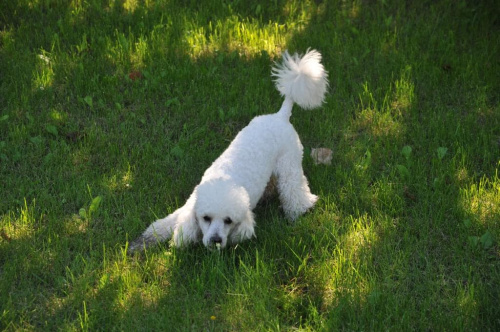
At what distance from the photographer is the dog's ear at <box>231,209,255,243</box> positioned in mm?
3920

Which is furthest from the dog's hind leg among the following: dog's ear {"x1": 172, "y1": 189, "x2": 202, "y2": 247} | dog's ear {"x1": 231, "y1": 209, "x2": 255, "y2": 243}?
dog's ear {"x1": 172, "y1": 189, "x2": 202, "y2": 247}

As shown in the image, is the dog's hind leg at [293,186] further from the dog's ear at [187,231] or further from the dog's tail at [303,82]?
the dog's ear at [187,231]

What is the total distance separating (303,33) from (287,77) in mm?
2339

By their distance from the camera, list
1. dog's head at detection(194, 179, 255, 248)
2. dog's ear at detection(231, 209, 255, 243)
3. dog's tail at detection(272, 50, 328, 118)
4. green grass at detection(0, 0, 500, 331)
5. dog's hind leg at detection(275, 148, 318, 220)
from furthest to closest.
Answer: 1. dog's tail at detection(272, 50, 328, 118)
2. dog's hind leg at detection(275, 148, 318, 220)
3. dog's ear at detection(231, 209, 255, 243)
4. dog's head at detection(194, 179, 255, 248)
5. green grass at detection(0, 0, 500, 331)

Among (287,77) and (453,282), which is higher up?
(287,77)

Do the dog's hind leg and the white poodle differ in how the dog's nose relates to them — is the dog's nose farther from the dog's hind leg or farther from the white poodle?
the dog's hind leg

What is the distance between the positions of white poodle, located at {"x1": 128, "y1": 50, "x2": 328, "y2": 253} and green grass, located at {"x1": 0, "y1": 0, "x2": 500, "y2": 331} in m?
0.14

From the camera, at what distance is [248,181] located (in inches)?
168

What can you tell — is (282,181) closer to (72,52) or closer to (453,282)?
(453,282)

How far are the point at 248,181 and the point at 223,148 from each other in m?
1.15

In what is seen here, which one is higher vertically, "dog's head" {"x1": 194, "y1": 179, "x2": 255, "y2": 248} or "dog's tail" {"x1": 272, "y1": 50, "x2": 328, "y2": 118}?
"dog's tail" {"x1": 272, "y1": 50, "x2": 328, "y2": 118}

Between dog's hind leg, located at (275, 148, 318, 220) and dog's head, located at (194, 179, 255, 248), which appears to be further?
dog's hind leg, located at (275, 148, 318, 220)

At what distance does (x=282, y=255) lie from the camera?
4102 millimetres

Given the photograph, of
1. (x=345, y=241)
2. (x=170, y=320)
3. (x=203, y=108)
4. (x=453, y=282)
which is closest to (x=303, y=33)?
(x=203, y=108)
